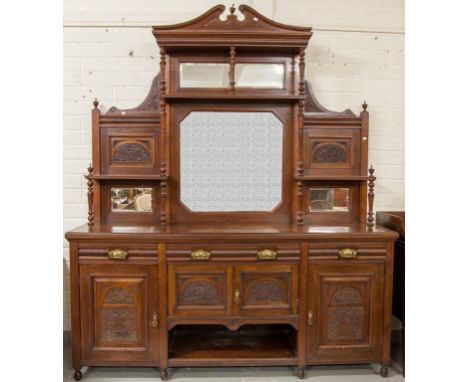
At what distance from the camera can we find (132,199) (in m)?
2.57

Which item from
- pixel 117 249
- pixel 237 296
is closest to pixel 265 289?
pixel 237 296

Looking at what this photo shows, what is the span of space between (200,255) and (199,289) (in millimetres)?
223

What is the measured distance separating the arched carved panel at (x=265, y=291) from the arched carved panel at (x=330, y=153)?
0.99 meters

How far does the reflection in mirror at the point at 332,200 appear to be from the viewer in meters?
2.62

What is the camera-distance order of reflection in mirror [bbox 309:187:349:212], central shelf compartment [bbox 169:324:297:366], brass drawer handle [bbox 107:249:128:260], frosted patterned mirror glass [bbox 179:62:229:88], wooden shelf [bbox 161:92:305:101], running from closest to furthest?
brass drawer handle [bbox 107:249:128:260] < central shelf compartment [bbox 169:324:297:366] < wooden shelf [bbox 161:92:305:101] < frosted patterned mirror glass [bbox 179:62:229:88] < reflection in mirror [bbox 309:187:349:212]

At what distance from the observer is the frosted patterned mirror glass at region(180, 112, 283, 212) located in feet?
8.34

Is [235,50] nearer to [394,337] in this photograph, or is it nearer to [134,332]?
[134,332]

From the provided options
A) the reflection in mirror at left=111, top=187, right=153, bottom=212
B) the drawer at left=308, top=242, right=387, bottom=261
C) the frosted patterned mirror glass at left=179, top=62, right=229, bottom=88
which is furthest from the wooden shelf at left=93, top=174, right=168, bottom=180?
the drawer at left=308, top=242, right=387, bottom=261

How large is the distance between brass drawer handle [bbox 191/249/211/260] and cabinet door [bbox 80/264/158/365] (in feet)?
0.91

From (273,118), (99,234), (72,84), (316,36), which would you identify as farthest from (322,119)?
(72,84)

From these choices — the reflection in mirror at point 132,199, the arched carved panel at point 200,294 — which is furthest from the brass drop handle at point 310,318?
the reflection in mirror at point 132,199

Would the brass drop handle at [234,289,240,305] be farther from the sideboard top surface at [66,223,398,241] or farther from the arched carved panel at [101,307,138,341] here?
the arched carved panel at [101,307,138,341]

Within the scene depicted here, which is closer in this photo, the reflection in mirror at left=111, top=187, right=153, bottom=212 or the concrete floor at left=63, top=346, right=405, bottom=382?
the concrete floor at left=63, top=346, right=405, bottom=382

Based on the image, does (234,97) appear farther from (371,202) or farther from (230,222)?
(371,202)
